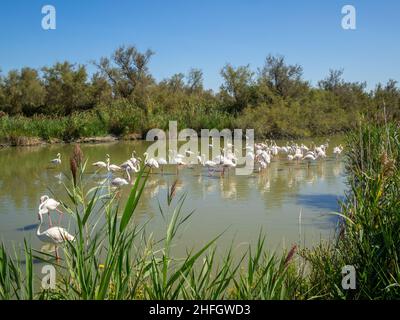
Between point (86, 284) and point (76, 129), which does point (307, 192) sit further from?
point (76, 129)

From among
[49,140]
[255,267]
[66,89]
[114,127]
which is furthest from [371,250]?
[66,89]

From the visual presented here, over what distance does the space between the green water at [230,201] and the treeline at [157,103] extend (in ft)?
27.1

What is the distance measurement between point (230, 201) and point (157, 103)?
21321 millimetres

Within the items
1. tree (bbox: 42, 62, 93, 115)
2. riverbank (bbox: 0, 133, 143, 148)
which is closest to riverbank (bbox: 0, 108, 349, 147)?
riverbank (bbox: 0, 133, 143, 148)

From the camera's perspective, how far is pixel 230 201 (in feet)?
27.9

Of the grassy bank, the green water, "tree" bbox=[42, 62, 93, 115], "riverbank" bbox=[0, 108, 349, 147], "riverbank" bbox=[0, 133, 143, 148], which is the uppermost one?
"tree" bbox=[42, 62, 93, 115]

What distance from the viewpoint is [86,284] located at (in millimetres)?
2297

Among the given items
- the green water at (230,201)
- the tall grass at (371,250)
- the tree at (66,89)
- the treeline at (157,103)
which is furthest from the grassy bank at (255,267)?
the tree at (66,89)

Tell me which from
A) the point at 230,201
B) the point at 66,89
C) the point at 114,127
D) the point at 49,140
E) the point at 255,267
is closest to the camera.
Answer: the point at 255,267

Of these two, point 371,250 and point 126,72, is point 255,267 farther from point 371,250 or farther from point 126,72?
point 126,72

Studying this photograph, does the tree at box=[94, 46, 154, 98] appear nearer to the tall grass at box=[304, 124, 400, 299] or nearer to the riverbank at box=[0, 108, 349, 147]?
the riverbank at box=[0, 108, 349, 147]

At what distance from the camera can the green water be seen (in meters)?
6.25

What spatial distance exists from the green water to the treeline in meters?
8.26
